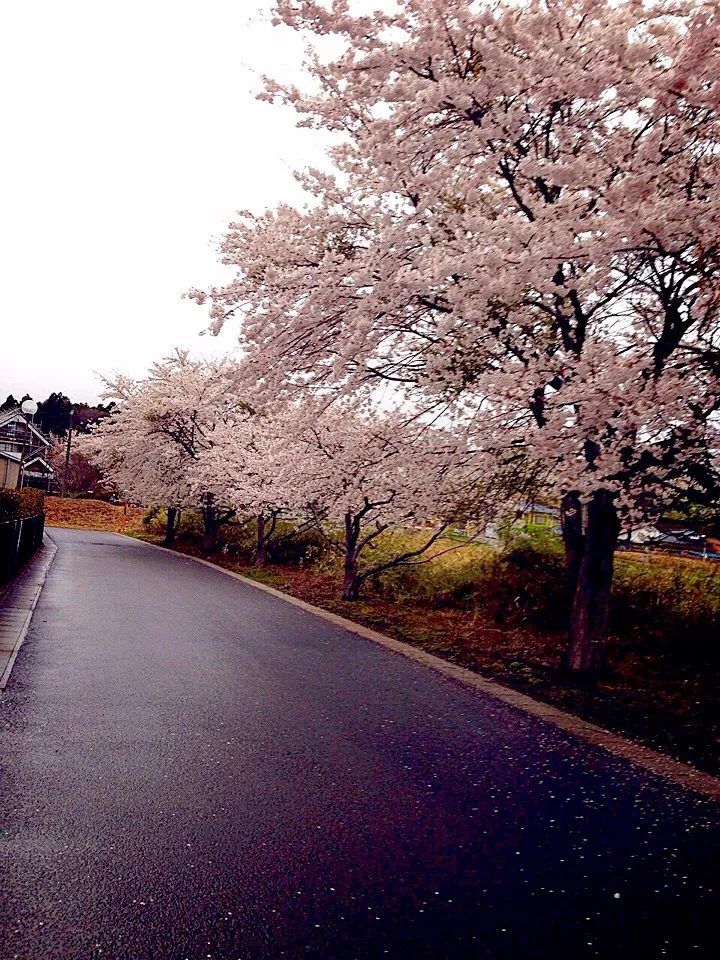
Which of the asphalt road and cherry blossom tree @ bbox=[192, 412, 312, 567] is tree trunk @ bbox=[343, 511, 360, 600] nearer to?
cherry blossom tree @ bbox=[192, 412, 312, 567]

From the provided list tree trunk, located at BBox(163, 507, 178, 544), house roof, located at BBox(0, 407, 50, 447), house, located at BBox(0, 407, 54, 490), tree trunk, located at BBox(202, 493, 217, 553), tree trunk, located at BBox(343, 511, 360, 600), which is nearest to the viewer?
tree trunk, located at BBox(343, 511, 360, 600)

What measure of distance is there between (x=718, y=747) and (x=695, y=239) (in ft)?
14.4

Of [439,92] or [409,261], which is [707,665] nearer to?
[409,261]

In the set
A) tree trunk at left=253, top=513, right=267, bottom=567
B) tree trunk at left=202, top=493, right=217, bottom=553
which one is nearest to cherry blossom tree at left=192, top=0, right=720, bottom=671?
tree trunk at left=253, top=513, right=267, bottom=567

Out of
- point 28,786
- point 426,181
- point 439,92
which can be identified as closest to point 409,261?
point 426,181

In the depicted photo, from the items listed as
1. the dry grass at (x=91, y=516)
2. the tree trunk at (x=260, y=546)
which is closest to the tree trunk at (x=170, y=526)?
the dry grass at (x=91, y=516)

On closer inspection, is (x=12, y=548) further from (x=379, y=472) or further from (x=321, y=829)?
(x=321, y=829)

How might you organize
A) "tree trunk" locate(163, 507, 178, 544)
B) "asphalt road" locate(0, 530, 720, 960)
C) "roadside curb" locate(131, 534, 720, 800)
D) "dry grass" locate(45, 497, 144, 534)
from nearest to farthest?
"asphalt road" locate(0, 530, 720, 960)
"roadside curb" locate(131, 534, 720, 800)
"tree trunk" locate(163, 507, 178, 544)
"dry grass" locate(45, 497, 144, 534)

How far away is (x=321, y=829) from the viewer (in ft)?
13.5

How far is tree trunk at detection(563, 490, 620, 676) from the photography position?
850 centimetres

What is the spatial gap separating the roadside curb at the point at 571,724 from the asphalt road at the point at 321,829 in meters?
0.18

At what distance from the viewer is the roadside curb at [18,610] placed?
7.97 m

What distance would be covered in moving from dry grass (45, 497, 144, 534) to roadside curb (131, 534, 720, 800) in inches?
1425

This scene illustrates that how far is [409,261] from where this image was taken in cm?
859
